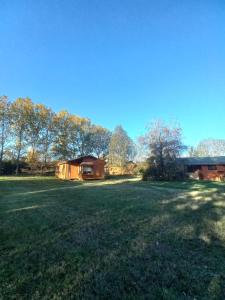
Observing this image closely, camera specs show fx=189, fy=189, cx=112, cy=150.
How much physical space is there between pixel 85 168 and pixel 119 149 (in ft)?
52.4

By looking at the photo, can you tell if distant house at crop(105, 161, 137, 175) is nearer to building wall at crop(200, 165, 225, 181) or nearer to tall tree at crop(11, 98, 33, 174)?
building wall at crop(200, 165, 225, 181)

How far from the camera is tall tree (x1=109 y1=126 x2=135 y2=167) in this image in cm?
4009

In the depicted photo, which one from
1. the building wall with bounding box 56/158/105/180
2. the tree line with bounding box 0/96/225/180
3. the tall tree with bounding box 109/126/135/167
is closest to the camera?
the tree line with bounding box 0/96/225/180

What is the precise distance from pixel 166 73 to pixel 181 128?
711 cm

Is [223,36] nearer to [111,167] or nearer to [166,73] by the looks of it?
[166,73]

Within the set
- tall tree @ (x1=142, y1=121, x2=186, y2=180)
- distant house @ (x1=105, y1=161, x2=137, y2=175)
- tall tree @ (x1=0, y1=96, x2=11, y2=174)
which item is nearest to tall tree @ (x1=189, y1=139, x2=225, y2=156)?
distant house @ (x1=105, y1=161, x2=137, y2=175)

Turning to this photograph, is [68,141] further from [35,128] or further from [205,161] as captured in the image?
[205,161]

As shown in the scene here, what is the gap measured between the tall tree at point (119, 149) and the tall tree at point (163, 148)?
668 inches

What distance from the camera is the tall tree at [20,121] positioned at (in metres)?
27.5

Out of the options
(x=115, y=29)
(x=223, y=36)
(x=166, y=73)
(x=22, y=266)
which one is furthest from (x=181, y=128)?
(x=22, y=266)

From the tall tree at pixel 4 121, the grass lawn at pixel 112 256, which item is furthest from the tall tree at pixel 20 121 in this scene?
the grass lawn at pixel 112 256

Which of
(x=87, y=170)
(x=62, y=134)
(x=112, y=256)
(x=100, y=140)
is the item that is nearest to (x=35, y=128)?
(x=62, y=134)

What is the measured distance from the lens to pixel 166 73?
18.5 meters

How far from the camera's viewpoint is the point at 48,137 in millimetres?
32281
